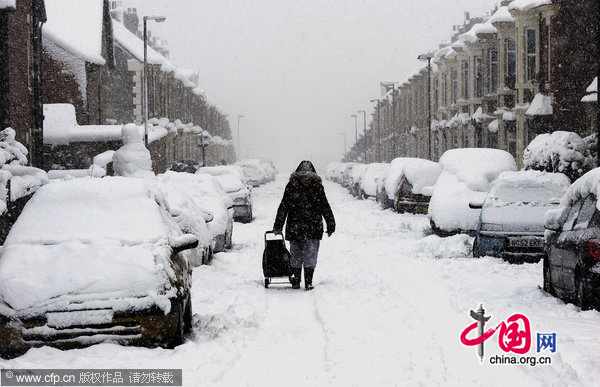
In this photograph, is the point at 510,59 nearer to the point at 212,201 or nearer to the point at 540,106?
the point at 540,106

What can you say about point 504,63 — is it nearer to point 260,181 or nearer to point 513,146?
point 513,146

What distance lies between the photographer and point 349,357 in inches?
291

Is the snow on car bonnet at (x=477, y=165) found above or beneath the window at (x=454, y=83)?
beneath

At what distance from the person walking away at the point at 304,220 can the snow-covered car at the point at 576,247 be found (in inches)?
112

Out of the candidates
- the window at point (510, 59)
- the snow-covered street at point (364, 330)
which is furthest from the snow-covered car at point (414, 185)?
the snow-covered street at point (364, 330)

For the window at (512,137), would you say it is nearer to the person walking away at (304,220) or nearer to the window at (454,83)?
the window at (454,83)

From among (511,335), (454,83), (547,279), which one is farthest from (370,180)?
(511,335)

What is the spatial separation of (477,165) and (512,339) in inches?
485

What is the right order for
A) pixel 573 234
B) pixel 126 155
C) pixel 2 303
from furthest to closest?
pixel 126 155, pixel 573 234, pixel 2 303

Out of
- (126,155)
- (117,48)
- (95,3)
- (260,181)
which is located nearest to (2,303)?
(126,155)

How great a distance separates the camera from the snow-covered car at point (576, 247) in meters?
9.42

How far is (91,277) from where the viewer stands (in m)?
7.43

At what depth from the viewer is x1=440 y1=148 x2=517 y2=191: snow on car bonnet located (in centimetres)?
1931

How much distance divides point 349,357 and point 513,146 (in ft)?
107
